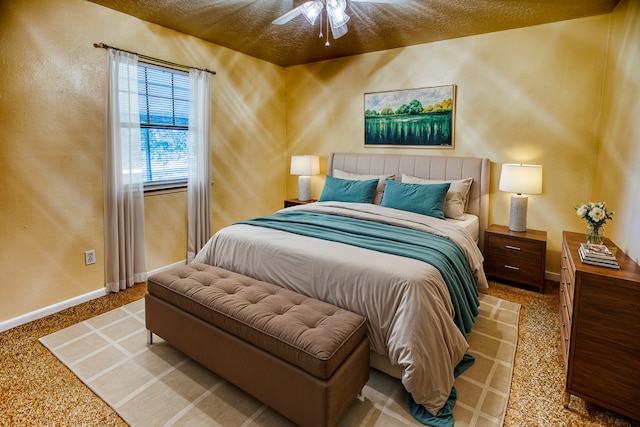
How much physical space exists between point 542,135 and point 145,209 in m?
3.92

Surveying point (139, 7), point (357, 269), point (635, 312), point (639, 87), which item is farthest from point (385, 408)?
point (139, 7)

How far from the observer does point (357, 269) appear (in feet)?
6.84

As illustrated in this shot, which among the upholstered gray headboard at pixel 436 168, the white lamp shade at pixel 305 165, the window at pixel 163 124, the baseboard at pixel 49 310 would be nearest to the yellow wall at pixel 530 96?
the upholstered gray headboard at pixel 436 168

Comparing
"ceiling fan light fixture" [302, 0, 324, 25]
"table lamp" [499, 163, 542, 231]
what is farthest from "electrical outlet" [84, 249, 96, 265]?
"table lamp" [499, 163, 542, 231]

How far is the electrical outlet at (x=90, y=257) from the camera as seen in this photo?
10.2 feet

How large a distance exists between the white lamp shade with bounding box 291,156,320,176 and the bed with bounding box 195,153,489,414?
51.1 inches

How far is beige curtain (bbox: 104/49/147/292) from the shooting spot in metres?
3.12

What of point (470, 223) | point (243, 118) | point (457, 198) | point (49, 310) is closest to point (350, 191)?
point (457, 198)

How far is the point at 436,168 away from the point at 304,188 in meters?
1.74

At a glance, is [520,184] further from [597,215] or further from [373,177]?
[373,177]

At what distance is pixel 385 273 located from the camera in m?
2.01

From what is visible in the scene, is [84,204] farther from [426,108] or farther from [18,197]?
[426,108]

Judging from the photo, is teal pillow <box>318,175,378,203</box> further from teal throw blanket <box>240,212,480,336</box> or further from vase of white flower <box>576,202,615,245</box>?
vase of white flower <box>576,202,615,245</box>

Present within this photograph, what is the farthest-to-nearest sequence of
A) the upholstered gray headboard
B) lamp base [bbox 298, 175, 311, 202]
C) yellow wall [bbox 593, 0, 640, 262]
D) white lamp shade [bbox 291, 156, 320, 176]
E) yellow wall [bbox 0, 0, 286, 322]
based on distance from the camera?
lamp base [bbox 298, 175, 311, 202]
white lamp shade [bbox 291, 156, 320, 176]
the upholstered gray headboard
yellow wall [bbox 0, 0, 286, 322]
yellow wall [bbox 593, 0, 640, 262]
